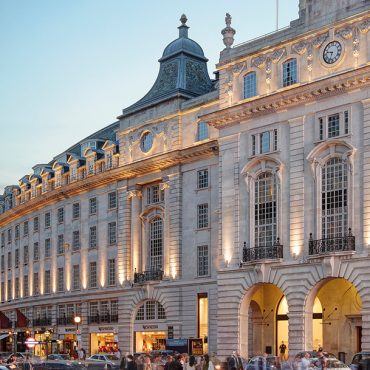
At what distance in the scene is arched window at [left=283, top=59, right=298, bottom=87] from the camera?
51166mm

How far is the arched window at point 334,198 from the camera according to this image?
4784 cm

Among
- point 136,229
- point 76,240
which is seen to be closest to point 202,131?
point 136,229

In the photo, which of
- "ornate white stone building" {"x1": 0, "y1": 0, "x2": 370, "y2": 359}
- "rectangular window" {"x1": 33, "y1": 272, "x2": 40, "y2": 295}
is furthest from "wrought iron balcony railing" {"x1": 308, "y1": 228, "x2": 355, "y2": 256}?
"rectangular window" {"x1": 33, "y1": 272, "x2": 40, "y2": 295}

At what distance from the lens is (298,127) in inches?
1987

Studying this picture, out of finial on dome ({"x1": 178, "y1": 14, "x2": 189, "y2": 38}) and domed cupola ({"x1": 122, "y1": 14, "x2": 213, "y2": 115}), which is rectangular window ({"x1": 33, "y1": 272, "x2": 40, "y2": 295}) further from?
finial on dome ({"x1": 178, "y1": 14, "x2": 189, "y2": 38})

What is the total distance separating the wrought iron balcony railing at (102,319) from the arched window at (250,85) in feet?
75.5

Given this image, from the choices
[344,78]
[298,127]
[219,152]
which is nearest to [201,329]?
[219,152]

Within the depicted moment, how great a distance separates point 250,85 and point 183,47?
14.5 meters

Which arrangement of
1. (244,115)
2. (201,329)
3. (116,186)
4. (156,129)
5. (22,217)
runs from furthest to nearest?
(22,217), (116,186), (156,129), (201,329), (244,115)

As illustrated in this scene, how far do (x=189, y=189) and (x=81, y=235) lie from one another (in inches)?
631

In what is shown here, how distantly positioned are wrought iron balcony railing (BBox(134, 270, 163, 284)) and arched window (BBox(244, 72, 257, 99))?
52.3 ft

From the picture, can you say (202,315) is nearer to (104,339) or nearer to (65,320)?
(104,339)

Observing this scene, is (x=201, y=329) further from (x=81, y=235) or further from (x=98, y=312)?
(x=81, y=235)

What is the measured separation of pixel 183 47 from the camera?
67.1m
